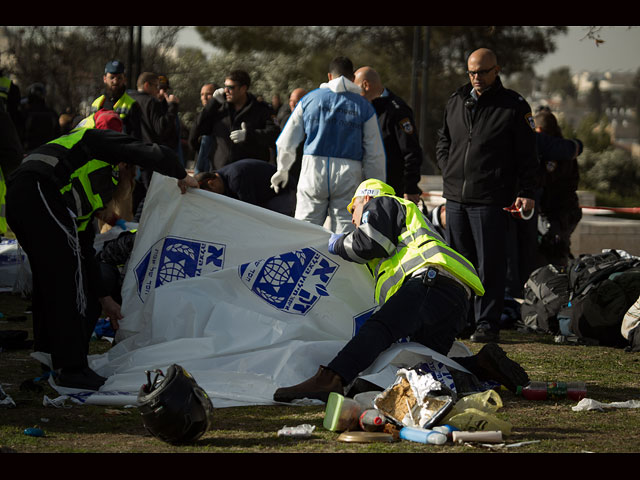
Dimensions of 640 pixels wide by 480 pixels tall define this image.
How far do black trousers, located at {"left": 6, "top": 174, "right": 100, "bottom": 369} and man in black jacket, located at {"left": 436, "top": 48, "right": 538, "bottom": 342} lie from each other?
121 inches

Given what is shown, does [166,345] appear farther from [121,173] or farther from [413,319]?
[413,319]

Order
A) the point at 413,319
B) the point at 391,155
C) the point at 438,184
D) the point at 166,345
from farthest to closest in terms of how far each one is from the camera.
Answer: the point at 438,184 → the point at 391,155 → the point at 166,345 → the point at 413,319

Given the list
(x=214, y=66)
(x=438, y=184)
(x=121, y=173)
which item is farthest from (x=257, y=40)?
(x=121, y=173)

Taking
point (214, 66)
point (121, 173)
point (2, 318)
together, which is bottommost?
point (2, 318)

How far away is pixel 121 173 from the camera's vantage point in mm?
5957

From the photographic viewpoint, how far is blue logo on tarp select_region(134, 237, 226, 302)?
6.21 m

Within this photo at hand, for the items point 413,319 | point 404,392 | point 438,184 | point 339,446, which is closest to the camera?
point 339,446

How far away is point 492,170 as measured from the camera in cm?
726

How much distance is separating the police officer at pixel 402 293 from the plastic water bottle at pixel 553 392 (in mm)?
105

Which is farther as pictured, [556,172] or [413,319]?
[556,172]

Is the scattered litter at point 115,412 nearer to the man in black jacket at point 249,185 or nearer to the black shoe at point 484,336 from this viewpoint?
the man in black jacket at point 249,185

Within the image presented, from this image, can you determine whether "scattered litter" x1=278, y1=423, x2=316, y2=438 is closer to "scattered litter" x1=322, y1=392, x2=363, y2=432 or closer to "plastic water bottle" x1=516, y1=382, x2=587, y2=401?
"scattered litter" x1=322, y1=392, x2=363, y2=432

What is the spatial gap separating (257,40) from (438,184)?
19.3 meters

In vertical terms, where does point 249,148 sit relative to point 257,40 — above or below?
below
